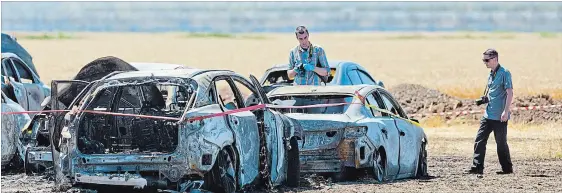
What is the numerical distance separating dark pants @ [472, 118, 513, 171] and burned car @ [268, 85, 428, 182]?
3.09 feet

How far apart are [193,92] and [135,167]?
0.92 m

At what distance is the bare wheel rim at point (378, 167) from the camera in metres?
15.2

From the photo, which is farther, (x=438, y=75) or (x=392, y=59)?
(x=392, y=59)

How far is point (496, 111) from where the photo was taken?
1700cm

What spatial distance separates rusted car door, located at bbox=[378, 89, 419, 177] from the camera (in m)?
16.1

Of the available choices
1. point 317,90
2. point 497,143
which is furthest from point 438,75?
point 317,90

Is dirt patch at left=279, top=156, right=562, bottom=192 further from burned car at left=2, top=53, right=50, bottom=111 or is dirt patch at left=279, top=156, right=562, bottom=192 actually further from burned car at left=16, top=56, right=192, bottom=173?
burned car at left=2, top=53, right=50, bottom=111

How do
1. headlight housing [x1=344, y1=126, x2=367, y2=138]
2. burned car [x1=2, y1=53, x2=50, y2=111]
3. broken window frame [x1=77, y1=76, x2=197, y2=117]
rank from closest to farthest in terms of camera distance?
broken window frame [x1=77, y1=76, x2=197, y2=117] → headlight housing [x1=344, y1=126, x2=367, y2=138] → burned car [x1=2, y1=53, x2=50, y2=111]

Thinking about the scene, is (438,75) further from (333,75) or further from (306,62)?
(306,62)

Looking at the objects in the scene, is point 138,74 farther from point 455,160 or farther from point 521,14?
point 521,14

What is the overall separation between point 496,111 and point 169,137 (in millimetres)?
5383

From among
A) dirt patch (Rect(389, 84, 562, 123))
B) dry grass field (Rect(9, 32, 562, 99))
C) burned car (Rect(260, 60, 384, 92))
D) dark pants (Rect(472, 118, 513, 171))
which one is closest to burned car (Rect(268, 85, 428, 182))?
dark pants (Rect(472, 118, 513, 171))

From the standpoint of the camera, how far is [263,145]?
1374 centimetres

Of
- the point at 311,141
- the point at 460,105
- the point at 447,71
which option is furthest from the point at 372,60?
the point at 311,141
